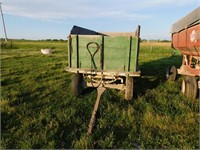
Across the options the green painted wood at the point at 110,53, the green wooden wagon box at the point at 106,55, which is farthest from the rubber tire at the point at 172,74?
the green painted wood at the point at 110,53

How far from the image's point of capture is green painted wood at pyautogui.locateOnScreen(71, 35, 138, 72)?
5539mm

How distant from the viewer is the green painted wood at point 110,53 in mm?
5539

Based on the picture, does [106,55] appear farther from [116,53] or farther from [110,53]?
[116,53]

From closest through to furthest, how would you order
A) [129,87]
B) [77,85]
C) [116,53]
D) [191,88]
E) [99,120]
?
[99,120], [116,53], [129,87], [191,88], [77,85]

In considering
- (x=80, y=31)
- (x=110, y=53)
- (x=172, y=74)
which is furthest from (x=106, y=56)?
(x=172, y=74)

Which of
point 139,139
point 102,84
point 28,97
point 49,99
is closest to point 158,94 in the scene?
point 102,84

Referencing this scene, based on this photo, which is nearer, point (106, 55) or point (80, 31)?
point (106, 55)

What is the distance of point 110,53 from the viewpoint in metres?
5.70

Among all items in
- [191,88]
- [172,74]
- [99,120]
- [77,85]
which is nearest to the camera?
[99,120]

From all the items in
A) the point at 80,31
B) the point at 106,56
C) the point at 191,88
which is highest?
the point at 80,31

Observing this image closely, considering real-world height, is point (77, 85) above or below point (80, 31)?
below

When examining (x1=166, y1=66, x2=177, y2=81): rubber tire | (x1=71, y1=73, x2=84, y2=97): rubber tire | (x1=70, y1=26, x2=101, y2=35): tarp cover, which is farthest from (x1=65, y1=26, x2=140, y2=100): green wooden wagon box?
(x1=166, y1=66, x2=177, y2=81): rubber tire

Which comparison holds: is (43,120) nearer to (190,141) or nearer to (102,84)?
(102,84)

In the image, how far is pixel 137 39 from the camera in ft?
17.9
